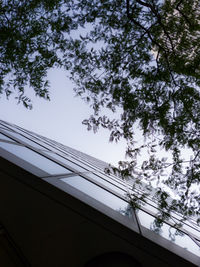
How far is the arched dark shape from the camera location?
355 cm

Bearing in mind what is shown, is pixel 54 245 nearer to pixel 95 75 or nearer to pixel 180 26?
pixel 95 75

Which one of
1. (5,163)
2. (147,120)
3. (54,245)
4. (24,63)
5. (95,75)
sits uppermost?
(95,75)

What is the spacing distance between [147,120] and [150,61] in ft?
6.40

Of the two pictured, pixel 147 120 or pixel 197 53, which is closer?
pixel 197 53

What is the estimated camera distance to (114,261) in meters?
3.57

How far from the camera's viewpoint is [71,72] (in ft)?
24.7

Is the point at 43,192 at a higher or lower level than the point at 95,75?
lower

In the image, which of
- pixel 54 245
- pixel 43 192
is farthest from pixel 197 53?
pixel 54 245

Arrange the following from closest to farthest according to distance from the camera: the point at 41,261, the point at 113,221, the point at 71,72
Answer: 1. the point at 113,221
2. the point at 41,261
3. the point at 71,72

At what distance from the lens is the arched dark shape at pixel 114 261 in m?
3.55

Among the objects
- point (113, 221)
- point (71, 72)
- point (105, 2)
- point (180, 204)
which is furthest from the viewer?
point (71, 72)

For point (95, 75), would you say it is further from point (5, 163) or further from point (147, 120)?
point (5, 163)

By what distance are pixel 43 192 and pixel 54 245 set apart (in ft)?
3.71

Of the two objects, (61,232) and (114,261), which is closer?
(114,261)
